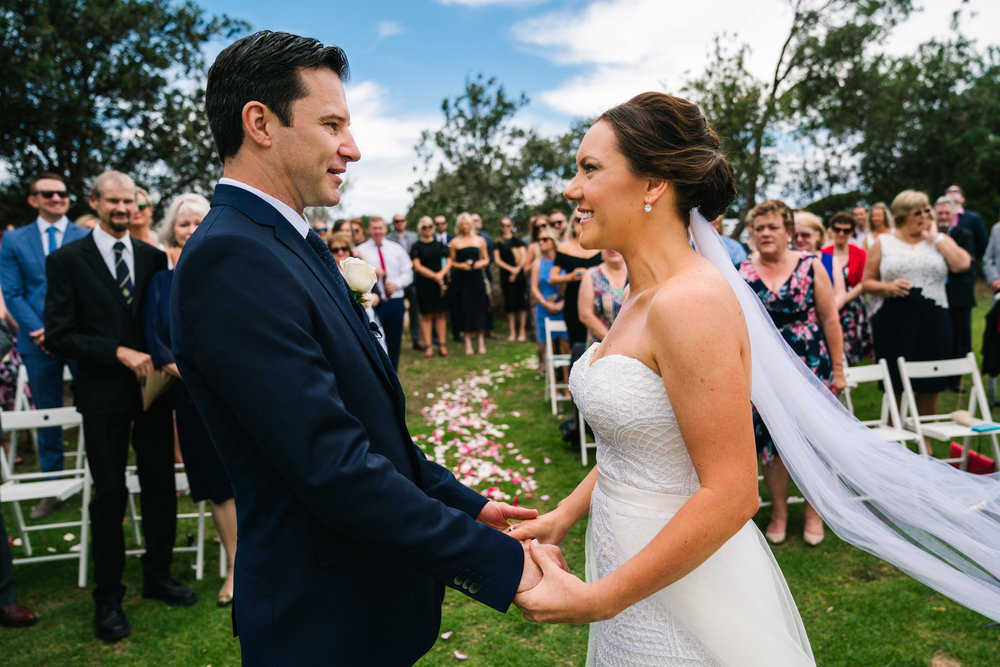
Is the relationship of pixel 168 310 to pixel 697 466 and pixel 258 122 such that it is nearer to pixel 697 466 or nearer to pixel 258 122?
pixel 258 122

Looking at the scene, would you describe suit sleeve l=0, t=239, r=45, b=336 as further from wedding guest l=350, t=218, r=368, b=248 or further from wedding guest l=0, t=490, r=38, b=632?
wedding guest l=350, t=218, r=368, b=248

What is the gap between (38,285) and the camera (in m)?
6.50

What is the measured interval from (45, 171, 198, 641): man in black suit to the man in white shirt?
4568mm

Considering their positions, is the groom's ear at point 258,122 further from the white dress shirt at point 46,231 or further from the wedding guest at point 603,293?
the white dress shirt at point 46,231

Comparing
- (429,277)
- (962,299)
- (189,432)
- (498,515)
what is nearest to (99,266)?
(189,432)

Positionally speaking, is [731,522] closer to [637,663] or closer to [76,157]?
[637,663]

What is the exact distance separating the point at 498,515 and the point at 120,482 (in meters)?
3.10

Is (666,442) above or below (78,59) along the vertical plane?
below

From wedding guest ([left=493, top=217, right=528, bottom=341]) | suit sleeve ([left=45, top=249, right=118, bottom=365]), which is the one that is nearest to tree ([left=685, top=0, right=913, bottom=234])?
wedding guest ([left=493, top=217, right=528, bottom=341])

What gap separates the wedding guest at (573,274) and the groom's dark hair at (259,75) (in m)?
6.35

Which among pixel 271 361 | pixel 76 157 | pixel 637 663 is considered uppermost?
pixel 76 157

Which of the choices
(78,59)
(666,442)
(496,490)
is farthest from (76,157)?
(666,442)

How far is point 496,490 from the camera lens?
19.8 feet

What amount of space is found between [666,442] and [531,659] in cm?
235
